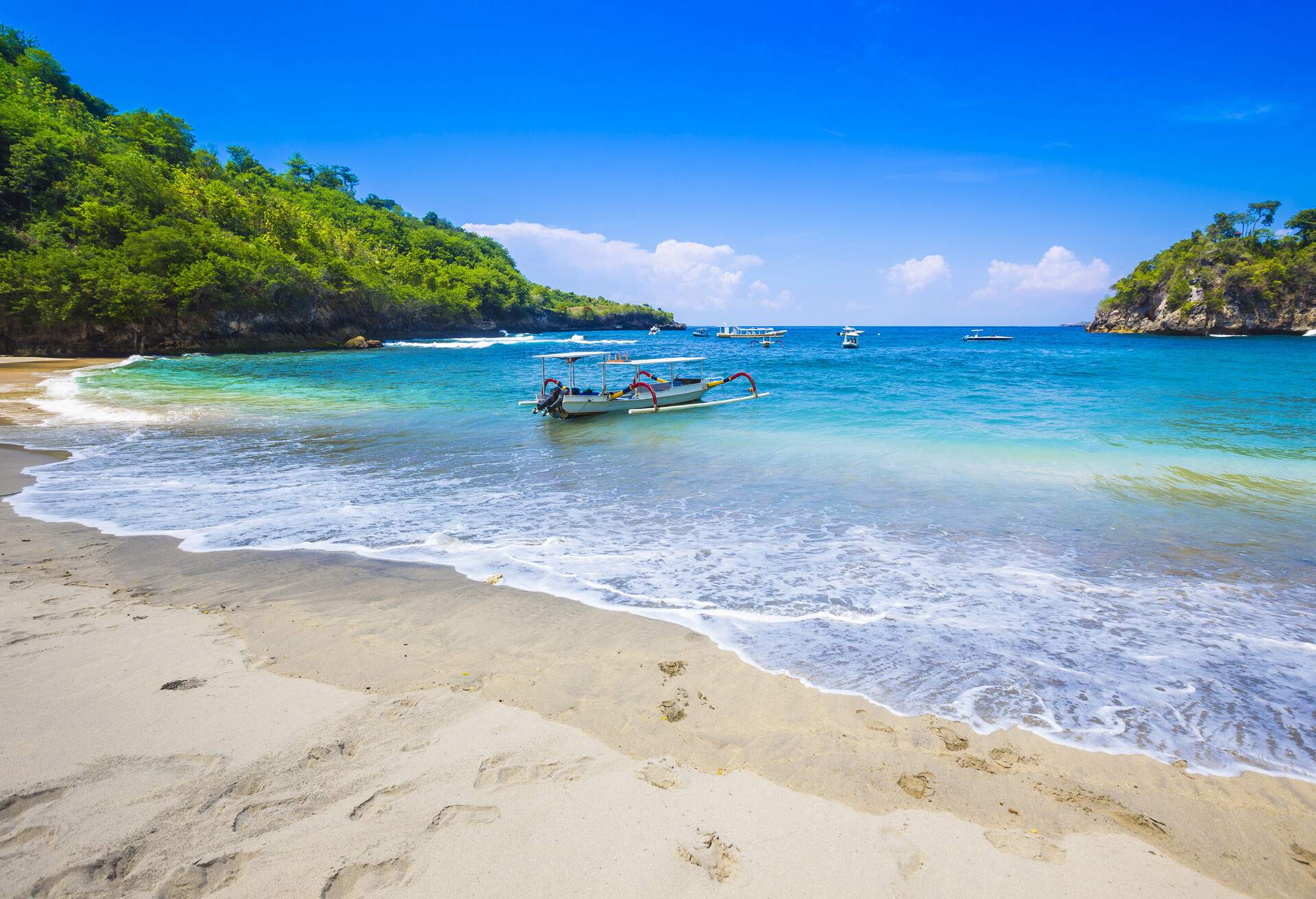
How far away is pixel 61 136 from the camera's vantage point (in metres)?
48.4

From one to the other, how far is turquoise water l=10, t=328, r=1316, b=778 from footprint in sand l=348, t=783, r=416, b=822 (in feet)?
8.92

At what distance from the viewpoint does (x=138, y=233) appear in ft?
149

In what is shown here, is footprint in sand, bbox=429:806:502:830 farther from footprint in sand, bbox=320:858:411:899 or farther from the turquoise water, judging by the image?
the turquoise water

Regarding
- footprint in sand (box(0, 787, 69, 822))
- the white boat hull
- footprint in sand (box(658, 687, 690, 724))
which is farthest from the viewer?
the white boat hull

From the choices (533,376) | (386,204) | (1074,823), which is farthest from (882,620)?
(386,204)

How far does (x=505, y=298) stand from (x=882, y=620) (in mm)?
119000

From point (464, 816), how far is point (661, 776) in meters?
1.06

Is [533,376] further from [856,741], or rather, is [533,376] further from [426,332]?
[426,332]

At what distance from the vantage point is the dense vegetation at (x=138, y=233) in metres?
40.9

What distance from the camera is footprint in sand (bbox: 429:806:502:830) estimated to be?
280cm

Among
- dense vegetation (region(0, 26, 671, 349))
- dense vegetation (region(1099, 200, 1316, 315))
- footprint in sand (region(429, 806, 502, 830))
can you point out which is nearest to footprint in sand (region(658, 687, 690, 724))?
footprint in sand (region(429, 806, 502, 830))

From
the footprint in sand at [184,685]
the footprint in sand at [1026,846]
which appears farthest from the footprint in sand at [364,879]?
the footprint in sand at [1026,846]

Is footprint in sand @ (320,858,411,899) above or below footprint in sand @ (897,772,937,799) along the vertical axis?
above

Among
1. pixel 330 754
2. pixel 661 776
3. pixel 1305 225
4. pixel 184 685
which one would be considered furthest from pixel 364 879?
pixel 1305 225
